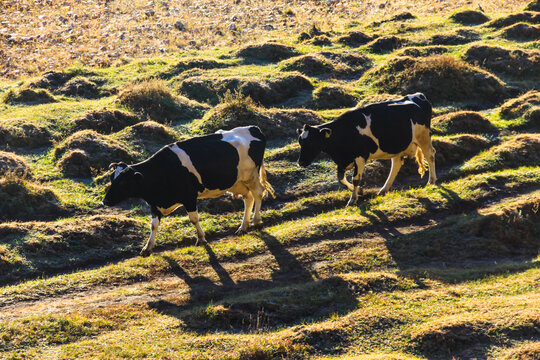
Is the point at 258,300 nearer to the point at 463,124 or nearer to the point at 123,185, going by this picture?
the point at 123,185

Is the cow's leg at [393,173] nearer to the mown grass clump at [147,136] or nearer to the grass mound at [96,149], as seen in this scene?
the mown grass clump at [147,136]

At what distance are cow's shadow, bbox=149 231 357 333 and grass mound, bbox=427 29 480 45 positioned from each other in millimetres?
22220

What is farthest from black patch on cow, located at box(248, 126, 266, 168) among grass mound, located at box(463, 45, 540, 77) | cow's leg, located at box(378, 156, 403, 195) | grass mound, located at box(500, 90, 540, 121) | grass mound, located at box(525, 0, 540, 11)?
grass mound, located at box(525, 0, 540, 11)

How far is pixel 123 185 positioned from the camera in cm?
1569

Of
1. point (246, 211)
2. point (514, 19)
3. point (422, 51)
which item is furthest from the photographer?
point (514, 19)

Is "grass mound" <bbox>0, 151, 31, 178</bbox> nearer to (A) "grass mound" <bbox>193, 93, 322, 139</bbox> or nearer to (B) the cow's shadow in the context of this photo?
(A) "grass mound" <bbox>193, 93, 322, 139</bbox>

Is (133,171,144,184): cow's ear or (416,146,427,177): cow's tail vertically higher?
(133,171,144,184): cow's ear

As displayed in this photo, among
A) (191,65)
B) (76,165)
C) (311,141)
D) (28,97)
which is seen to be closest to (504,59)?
(191,65)

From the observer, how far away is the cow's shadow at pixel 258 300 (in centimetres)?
1277

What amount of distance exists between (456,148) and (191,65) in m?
15.1

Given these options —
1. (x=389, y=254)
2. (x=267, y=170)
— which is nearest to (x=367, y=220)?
(x=389, y=254)

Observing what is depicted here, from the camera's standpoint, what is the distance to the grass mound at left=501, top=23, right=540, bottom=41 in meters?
Result: 33.5

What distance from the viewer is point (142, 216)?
18797 mm

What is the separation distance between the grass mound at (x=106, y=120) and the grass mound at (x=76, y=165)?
2.88m
